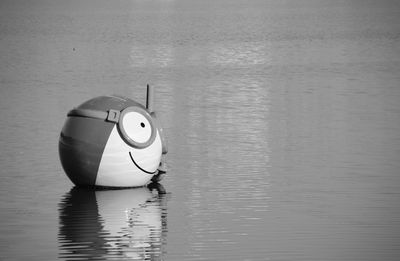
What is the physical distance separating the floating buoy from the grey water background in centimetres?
34

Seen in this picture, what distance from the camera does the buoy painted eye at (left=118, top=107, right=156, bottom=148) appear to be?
1675cm

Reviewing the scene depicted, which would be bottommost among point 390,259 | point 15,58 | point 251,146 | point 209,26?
point 390,259

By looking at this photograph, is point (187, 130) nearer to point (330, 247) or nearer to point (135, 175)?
point (135, 175)

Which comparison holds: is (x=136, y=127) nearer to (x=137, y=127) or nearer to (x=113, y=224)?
(x=137, y=127)

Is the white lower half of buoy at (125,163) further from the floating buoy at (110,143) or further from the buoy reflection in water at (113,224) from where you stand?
the buoy reflection in water at (113,224)

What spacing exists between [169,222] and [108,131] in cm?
206

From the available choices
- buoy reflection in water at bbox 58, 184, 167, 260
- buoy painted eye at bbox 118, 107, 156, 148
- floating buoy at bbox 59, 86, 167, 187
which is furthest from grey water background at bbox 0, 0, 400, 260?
buoy painted eye at bbox 118, 107, 156, 148

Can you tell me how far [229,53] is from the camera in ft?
161

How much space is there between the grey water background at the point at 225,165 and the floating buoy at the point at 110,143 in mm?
341

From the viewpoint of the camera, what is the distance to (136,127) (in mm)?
16906

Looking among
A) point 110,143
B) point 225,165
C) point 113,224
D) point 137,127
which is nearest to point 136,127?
point 137,127

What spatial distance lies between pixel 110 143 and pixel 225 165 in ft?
11.4

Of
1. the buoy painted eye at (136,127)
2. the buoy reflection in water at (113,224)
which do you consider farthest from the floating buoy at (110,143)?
the buoy reflection in water at (113,224)

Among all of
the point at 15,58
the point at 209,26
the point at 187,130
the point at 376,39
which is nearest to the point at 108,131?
the point at 187,130
